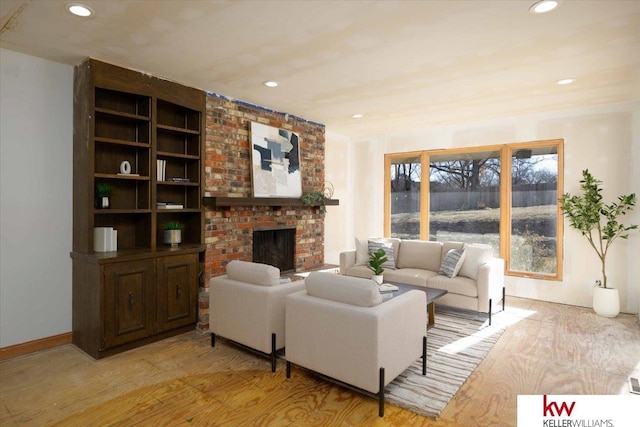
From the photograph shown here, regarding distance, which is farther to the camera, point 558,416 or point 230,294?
point 230,294

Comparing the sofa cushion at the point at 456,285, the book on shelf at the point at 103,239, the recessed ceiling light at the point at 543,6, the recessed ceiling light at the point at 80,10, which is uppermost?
the recessed ceiling light at the point at 80,10

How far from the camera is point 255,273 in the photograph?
10.3 ft

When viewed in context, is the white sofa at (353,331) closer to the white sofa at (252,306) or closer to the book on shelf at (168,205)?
the white sofa at (252,306)

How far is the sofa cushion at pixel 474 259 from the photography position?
4.40 m

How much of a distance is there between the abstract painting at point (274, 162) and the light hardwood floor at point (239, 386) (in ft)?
6.93

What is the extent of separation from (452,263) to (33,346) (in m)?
4.42

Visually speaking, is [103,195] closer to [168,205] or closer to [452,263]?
[168,205]

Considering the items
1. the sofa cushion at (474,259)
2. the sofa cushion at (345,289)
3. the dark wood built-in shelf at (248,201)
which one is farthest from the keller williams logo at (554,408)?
the dark wood built-in shelf at (248,201)

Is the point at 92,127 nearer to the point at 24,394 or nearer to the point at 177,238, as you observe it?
the point at 177,238

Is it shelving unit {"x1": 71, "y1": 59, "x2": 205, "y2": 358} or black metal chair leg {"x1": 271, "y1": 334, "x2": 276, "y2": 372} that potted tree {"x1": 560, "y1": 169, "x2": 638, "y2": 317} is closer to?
black metal chair leg {"x1": 271, "y1": 334, "x2": 276, "y2": 372}

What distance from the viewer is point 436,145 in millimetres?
6137

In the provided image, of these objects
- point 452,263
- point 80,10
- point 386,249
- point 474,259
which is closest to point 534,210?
point 474,259

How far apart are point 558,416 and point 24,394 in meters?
3.57

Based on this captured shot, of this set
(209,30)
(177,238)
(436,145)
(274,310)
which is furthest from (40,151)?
(436,145)
